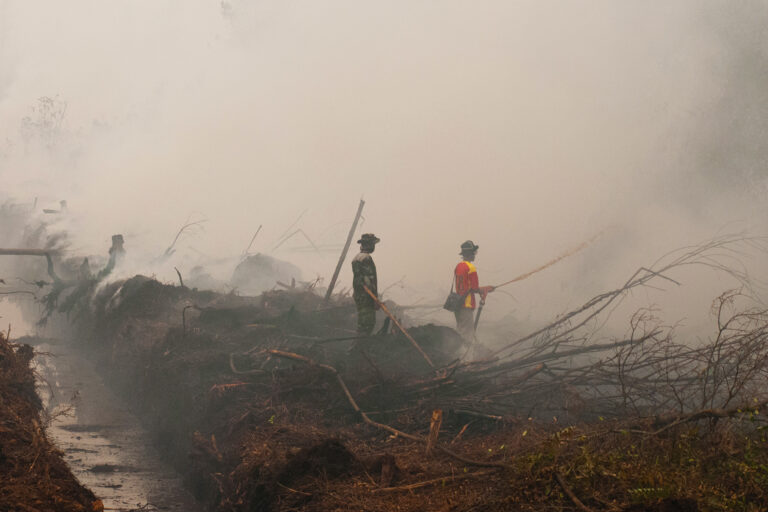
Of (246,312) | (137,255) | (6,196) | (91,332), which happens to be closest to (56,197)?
(6,196)

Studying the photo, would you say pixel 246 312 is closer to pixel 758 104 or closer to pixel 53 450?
pixel 53 450

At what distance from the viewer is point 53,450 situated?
6.31m

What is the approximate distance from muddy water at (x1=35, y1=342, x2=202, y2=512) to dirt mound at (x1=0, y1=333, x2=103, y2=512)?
458 millimetres

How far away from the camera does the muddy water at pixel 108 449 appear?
800 centimetres

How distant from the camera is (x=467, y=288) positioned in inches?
462

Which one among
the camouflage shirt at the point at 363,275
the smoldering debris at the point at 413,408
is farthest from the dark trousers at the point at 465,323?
the camouflage shirt at the point at 363,275

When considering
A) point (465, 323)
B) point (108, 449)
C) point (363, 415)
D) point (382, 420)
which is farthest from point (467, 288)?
point (108, 449)

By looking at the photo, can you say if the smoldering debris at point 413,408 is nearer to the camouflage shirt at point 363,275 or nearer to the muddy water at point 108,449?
the muddy water at point 108,449

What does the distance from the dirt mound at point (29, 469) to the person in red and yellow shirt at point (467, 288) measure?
6.86 m

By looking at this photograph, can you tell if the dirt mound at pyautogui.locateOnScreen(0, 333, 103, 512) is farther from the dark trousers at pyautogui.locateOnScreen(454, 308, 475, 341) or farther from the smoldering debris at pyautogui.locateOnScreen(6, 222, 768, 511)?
the dark trousers at pyautogui.locateOnScreen(454, 308, 475, 341)

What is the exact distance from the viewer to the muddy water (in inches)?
315

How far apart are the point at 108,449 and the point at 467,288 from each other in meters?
6.24

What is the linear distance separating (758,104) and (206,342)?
64.2 ft

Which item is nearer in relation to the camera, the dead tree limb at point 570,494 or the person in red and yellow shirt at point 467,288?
the dead tree limb at point 570,494
